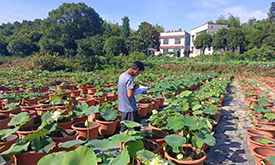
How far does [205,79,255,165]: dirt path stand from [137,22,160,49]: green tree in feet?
110

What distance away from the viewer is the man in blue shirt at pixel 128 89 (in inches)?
101

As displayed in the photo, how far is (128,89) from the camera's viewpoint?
258cm

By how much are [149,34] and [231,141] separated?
36.2 metres

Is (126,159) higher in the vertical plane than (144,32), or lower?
lower

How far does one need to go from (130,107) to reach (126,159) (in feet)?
4.69

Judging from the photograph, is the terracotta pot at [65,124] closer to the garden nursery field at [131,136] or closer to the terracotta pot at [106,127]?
the garden nursery field at [131,136]

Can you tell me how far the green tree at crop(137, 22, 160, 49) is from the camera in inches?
1490

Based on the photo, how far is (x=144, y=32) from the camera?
38.0 m

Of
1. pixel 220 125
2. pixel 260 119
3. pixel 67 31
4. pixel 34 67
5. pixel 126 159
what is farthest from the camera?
pixel 67 31

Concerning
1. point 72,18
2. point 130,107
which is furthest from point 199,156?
point 72,18

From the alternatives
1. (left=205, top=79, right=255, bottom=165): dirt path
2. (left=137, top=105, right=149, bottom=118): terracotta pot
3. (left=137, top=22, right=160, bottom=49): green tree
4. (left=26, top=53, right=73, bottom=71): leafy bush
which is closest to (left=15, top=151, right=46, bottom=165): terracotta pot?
(left=205, top=79, right=255, bottom=165): dirt path

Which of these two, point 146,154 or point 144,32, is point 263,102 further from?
point 144,32

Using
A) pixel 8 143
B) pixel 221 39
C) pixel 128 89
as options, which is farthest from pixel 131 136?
pixel 221 39

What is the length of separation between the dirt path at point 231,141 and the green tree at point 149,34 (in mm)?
33426
